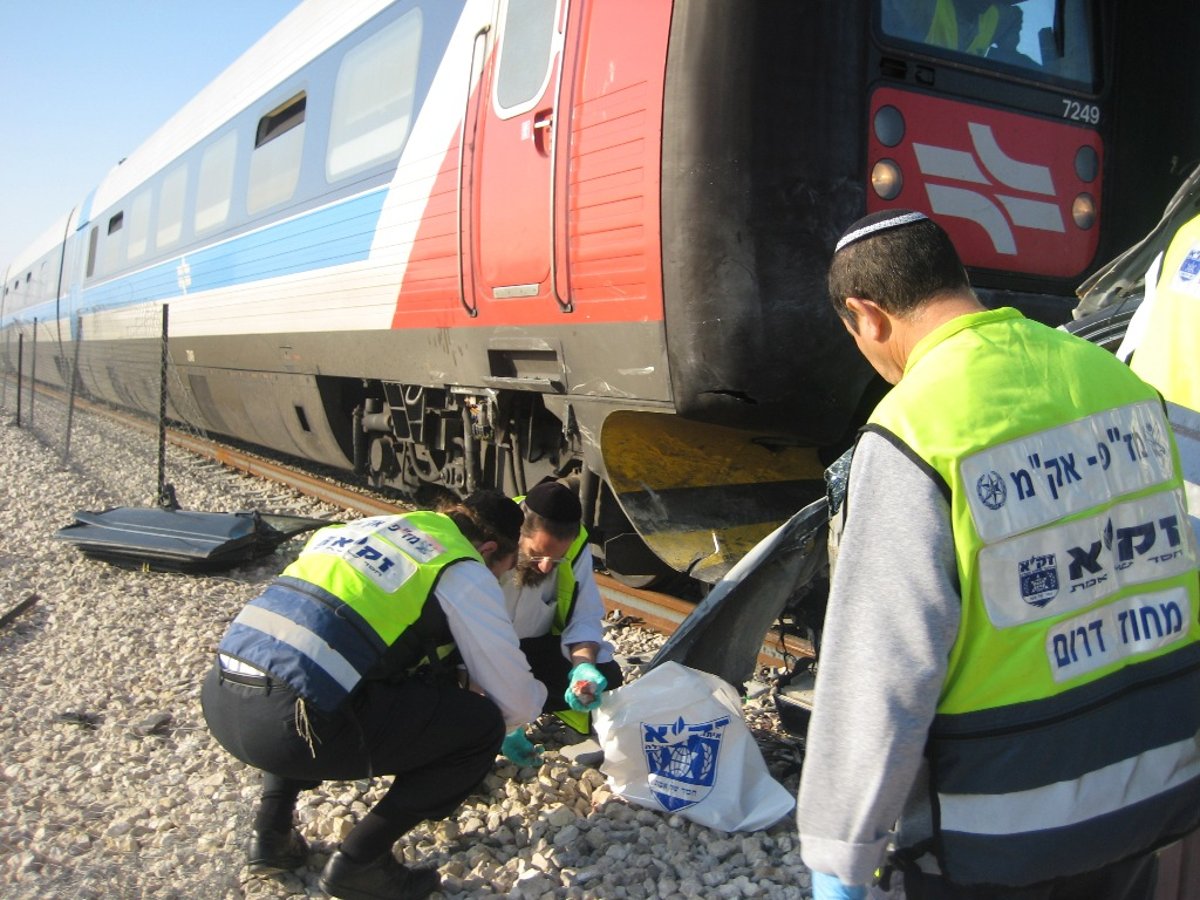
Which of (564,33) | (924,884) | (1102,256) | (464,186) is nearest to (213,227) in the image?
(464,186)

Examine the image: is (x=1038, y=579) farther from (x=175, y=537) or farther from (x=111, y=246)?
(x=111, y=246)

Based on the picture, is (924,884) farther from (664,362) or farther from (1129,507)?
(664,362)

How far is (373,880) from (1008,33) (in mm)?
3732

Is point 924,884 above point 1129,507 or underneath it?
underneath

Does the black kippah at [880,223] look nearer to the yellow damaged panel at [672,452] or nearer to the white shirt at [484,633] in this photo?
the white shirt at [484,633]

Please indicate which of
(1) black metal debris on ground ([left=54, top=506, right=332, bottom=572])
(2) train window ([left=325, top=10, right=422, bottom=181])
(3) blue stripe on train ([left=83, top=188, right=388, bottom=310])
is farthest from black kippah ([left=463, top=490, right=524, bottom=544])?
(1) black metal debris on ground ([left=54, top=506, right=332, bottom=572])

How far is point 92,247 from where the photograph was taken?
15.2m

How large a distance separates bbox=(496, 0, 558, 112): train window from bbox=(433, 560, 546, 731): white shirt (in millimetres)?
2285

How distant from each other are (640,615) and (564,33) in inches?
96.5

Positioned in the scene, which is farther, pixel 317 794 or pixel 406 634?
pixel 317 794

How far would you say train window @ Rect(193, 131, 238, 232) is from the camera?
338 inches

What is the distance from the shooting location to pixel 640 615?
4.78 metres

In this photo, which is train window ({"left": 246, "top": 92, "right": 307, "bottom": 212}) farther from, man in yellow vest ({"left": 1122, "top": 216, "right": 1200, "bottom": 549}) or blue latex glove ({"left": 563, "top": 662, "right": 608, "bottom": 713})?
man in yellow vest ({"left": 1122, "top": 216, "right": 1200, "bottom": 549})

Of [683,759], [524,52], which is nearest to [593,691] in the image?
[683,759]
